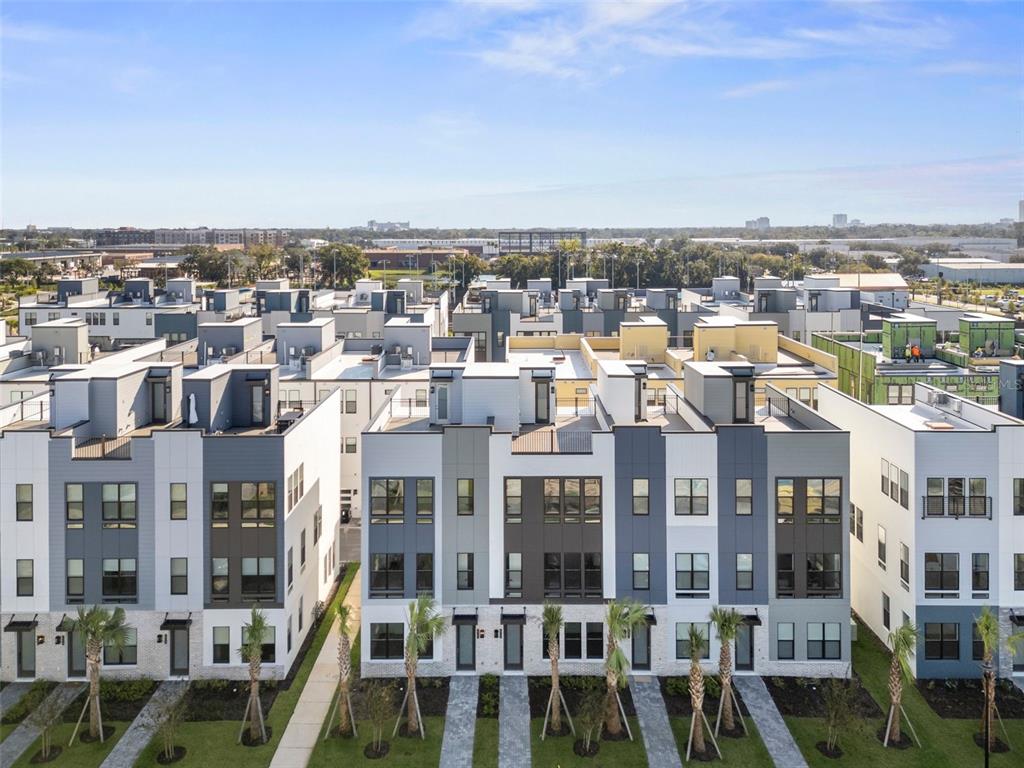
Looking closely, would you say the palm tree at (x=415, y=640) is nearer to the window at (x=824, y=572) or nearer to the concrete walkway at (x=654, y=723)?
the concrete walkway at (x=654, y=723)

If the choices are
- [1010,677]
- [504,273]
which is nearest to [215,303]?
[1010,677]

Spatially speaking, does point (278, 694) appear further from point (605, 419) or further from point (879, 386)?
point (879, 386)

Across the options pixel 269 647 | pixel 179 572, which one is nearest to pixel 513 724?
pixel 269 647

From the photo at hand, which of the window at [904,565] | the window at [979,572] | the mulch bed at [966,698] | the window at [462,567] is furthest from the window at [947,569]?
the window at [462,567]

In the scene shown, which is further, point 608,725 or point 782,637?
point 782,637

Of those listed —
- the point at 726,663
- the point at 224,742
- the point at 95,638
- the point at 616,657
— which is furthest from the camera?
the point at 726,663

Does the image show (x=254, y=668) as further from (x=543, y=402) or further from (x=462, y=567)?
(x=543, y=402)
